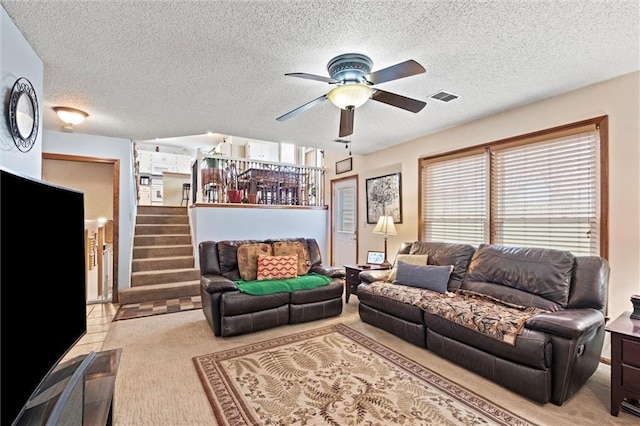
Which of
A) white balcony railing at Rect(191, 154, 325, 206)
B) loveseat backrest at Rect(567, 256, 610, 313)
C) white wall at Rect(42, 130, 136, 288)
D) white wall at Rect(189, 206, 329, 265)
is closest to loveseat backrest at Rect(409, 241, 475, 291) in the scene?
loveseat backrest at Rect(567, 256, 610, 313)

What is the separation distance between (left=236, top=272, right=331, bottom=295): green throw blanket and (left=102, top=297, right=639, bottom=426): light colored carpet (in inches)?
16.6

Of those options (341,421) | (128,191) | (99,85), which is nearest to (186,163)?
(128,191)

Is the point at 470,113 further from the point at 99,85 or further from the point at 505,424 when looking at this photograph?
the point at 99,85

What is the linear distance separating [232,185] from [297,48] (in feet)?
14.5

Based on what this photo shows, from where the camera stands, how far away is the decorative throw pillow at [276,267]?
3680mm

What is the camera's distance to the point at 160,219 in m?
6.06

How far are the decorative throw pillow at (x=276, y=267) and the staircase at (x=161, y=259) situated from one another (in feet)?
5.74

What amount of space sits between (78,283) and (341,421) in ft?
A: 5.35

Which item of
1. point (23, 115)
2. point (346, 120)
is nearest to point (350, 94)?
point (346, 120)

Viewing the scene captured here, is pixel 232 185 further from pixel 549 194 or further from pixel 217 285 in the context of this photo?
pixel 549 194

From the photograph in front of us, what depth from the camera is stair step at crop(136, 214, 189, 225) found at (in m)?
5.92

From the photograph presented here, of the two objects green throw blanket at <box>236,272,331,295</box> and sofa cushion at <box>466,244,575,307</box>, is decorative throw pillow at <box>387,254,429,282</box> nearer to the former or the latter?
sofa cushion at <box>466,244,575,307</box>

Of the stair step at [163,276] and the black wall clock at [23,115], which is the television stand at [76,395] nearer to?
the black wall clock at [23,115]

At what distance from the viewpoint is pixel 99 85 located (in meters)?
2.74
